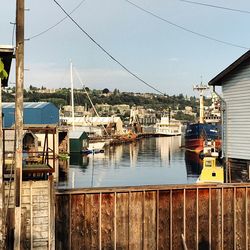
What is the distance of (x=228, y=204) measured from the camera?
1617cm

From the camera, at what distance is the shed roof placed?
25.1 metres

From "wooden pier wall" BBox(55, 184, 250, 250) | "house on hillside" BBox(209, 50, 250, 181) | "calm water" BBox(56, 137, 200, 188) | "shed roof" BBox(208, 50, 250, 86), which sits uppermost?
"shed roof" BBox(208, 50, 250, 86)

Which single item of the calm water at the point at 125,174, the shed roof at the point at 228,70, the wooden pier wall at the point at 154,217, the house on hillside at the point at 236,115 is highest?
the shed roof at the point at 228,70

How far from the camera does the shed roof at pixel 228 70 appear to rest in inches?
989

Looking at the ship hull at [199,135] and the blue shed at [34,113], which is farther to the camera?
→ the ship hull at [199,135]

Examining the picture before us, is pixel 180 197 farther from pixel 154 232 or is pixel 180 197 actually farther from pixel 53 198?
pixel 53 198

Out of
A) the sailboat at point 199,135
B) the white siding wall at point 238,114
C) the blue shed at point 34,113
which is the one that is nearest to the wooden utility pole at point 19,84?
the white siding wall at point 238,114

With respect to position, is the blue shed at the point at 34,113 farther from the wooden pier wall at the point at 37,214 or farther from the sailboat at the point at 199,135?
the wooden pier wall at the point at 37,214

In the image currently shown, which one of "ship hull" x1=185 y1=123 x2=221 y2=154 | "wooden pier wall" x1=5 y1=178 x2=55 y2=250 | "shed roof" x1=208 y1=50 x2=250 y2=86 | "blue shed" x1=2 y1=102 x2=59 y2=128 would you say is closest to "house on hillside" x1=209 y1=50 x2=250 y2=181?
"shed roof" x1=208 y1=50 x2=250 y2=86

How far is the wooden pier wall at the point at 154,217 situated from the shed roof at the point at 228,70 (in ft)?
36.2

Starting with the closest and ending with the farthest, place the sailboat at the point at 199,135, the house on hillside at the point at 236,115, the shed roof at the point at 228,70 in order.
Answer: the shed roof at the point at 228,70 → the house on hillside at the point at 236,115 → the sailboat at the point at 199,135

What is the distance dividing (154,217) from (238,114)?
44.0 feet

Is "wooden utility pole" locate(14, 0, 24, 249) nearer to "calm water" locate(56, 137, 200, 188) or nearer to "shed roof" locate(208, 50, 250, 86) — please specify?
"shed roof" locate(208, 50, 250, 86)

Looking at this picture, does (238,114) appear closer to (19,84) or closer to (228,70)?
(228,70)
